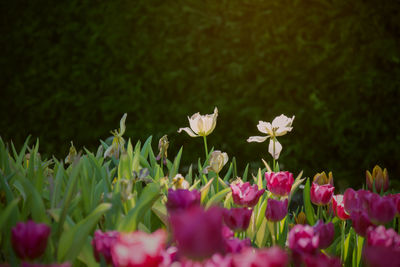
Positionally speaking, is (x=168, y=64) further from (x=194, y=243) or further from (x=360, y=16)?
(x=194, y=243)

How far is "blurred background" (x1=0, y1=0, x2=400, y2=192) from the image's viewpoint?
338 centimetres

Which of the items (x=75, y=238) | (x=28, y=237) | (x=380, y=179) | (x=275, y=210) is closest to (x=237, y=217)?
(x=275, y=210)

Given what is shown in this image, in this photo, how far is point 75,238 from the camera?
0.98m

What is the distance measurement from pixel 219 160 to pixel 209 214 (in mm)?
817

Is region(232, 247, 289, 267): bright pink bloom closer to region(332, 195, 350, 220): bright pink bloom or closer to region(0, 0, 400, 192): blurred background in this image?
region(332, 195, 350, 220): bright pink bloom

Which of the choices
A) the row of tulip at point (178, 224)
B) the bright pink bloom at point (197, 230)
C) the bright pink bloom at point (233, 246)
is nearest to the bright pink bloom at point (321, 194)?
the row of tulip at point (178, 224)

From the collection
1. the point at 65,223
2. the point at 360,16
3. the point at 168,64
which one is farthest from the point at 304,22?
the point at 65,223

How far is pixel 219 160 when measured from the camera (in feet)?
4.65

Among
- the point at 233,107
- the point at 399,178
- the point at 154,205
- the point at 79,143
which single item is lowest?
the point at 399,178

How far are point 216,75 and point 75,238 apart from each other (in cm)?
270

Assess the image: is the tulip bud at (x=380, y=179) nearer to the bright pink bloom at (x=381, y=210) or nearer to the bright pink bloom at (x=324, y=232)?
the bright pink bloom at (x=381, y=210)

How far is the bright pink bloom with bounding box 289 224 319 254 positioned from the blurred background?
8.07 ft

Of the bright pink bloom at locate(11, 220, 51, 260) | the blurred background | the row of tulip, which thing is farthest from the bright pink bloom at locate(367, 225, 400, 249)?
the blurred background

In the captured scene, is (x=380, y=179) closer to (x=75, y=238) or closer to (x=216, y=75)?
(x=75, y=238)
